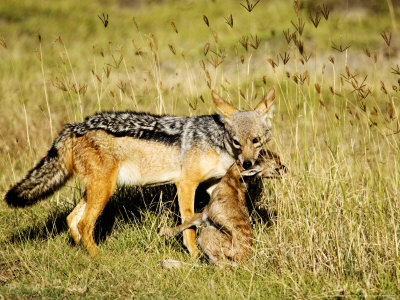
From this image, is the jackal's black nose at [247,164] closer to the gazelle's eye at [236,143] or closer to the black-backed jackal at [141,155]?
the black-backed jackal at [141,155]

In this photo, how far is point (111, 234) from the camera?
18.3 feet

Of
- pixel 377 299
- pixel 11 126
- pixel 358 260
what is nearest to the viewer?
pixel 377 299

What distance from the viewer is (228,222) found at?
4.76 meters

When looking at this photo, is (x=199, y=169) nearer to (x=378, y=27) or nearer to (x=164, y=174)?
(x=164, y=174)

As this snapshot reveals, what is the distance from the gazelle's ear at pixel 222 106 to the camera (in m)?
5.55

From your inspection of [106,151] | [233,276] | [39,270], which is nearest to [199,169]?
[106,151]

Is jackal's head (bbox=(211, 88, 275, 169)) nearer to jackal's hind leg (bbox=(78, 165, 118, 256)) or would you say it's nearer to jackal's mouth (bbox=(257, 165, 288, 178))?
jackal's mouth (bbox=(257, 165, 288, 178))

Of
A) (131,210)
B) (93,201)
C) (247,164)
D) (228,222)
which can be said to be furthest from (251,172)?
(131,210)

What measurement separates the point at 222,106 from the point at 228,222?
148 centimetres

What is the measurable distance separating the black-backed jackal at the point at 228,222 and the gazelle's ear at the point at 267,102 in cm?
70

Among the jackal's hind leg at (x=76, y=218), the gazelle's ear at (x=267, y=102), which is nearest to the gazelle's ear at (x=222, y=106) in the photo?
the gazelle's ear at (x=267, y=102)

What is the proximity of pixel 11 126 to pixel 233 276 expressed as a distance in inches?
246

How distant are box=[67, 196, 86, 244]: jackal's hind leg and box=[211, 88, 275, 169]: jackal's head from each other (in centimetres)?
179

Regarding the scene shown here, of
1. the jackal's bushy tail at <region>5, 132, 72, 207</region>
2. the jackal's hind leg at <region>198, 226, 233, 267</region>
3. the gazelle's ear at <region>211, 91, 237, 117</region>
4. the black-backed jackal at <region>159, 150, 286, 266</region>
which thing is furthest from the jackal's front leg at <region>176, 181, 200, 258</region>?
the jackal's bushy tail at <region>5, 132, 72, 207</region>
